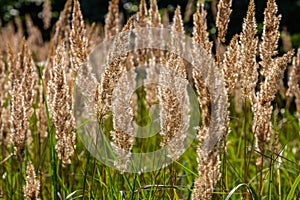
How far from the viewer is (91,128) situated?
280cm

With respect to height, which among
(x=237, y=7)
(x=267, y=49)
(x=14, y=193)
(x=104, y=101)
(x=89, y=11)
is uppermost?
(x=89, y=11)

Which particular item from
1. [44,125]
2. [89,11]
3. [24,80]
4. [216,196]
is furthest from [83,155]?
[89,11]

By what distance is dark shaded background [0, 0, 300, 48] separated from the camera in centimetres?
570

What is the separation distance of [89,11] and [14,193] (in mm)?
6805

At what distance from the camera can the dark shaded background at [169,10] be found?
18.7 feet

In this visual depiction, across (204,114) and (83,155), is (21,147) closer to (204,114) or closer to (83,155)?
(204,114)

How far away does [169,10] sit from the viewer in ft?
20.8

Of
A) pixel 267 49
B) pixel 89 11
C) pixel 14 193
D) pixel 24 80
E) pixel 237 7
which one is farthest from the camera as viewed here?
pixel 89 11

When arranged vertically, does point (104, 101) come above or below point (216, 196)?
above

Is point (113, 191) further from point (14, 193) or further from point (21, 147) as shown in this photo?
point (14, 193)

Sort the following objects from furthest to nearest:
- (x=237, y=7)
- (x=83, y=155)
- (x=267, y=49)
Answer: (x=237, y=7)
(x=83, y=155)
(x=267, y=49)

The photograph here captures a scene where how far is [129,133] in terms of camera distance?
6.24 ft

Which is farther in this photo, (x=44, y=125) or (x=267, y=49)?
(x=44, y=125)

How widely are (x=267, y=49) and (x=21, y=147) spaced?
1102 millimetres
